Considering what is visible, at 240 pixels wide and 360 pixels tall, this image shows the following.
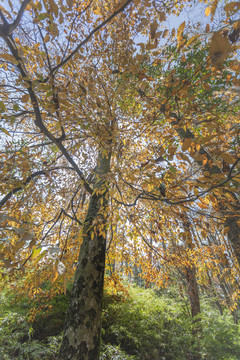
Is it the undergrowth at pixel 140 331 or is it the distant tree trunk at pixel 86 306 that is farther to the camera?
the undergrowth at pixel 140 331

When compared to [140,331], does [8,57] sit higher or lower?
higher

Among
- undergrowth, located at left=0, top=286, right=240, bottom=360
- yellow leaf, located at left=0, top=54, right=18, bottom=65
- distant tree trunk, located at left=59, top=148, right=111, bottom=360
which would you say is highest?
yellow leaf, located at left=0, top=54, right=18, bottom=65

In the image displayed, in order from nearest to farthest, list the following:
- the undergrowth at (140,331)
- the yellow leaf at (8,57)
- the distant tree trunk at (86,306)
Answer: the yellow leaf at (8,57), the distant tree trunk at (86,306), the undergrowth at (140,331)

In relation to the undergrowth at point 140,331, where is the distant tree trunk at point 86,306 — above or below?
above

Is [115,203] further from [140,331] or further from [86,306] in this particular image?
[140,331]

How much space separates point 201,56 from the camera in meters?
3.92

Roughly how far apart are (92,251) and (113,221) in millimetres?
671

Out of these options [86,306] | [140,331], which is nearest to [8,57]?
[86,306]

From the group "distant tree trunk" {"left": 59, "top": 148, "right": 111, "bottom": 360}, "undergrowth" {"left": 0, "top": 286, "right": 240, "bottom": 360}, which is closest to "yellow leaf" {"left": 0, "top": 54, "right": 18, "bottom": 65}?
"distant tree trunk" {"left": 59, "top": 148, "right": 111, "bottom": 360}

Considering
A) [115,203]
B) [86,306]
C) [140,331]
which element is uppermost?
[115,203]

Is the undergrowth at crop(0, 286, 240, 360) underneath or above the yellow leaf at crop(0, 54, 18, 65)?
underneath

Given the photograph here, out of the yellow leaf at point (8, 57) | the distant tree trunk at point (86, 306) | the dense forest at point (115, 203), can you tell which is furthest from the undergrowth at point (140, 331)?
the yellow leaf at point (8, 57)

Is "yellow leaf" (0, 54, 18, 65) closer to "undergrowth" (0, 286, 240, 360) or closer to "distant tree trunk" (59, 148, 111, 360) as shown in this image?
"distant tree trunk" (59, 148, 111, 360)

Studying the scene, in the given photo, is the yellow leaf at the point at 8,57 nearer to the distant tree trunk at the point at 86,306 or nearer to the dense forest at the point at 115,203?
the dense forest at the point at 115,203
